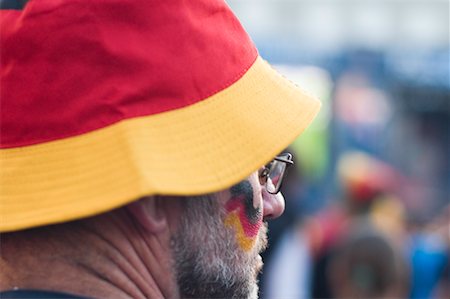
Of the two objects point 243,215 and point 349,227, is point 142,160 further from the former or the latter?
point 349,227

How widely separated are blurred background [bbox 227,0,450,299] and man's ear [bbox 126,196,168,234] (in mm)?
3313

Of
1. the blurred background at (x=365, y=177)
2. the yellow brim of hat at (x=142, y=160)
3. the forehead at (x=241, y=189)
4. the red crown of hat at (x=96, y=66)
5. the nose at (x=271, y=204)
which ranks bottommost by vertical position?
the blurred background at (x=365, y=177)

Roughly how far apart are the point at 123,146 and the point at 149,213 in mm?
166

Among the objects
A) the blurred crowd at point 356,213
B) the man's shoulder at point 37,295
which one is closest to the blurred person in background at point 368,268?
the blurred crowd at point 356,213

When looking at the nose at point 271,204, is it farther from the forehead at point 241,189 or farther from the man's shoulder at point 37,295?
the man's shoulder at point 37,295

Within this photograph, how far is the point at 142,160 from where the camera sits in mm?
1591

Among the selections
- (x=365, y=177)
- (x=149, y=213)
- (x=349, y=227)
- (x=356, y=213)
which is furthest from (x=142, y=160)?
(x=365, y=177)

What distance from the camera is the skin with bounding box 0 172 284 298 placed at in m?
1.68

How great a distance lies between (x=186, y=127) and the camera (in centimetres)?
169

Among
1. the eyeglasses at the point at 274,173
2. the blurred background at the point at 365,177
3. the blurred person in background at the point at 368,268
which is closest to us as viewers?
the eyeglasses at the point at 274,173

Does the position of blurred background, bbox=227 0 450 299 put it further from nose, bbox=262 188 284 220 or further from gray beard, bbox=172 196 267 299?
gray beard, bbox=172 196 267 299

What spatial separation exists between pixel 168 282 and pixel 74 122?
36cm

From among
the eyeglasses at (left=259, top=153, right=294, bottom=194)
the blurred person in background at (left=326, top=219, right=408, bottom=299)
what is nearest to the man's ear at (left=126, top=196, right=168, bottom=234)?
the eyeglasses at (left=259, top=153, right=294, bottom=194)

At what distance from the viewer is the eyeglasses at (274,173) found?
1.99m
